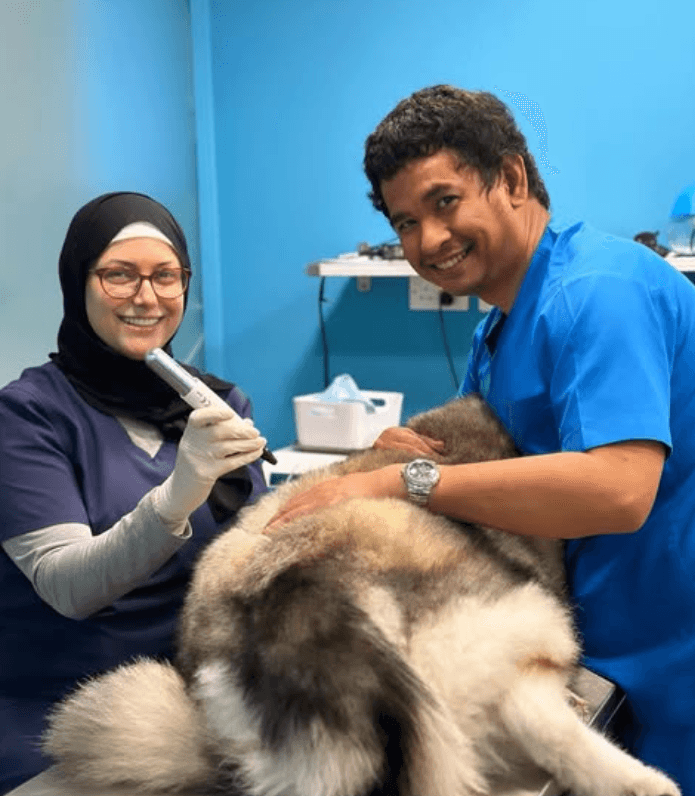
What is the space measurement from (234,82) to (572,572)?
95.5 inches

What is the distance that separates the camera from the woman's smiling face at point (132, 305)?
1337 millimetres

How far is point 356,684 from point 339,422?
1856mm

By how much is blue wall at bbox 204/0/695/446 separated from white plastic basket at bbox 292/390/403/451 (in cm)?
35

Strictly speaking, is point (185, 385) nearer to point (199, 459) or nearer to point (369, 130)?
point (199, 459)

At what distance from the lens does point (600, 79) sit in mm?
2623

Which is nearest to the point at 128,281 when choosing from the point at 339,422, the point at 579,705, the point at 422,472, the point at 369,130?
the point at 422,472

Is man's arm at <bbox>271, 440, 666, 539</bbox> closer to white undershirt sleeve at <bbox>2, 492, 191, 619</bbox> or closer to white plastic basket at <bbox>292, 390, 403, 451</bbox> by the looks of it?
white undershirt sleeve at <bbox>2, 492, 191, 619</bbox>

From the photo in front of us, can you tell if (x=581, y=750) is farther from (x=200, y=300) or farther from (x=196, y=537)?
(x=200, y=300)

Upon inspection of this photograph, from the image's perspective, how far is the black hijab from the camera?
1345mm

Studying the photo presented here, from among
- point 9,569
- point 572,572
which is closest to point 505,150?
point 572,572

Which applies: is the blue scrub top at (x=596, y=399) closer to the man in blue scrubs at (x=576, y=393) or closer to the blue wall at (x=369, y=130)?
the man in blue scrubs at (x=576, y=393)

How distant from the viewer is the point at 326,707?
756mm

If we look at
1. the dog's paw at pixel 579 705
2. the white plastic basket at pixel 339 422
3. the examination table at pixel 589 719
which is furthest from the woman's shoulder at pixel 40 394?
the white plastic basket at pixel 339 422

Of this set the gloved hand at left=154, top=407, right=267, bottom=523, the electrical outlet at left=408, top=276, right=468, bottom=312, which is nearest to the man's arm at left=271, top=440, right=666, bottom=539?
the gloved hand at left=154, top=407, right=267, bottom=523
